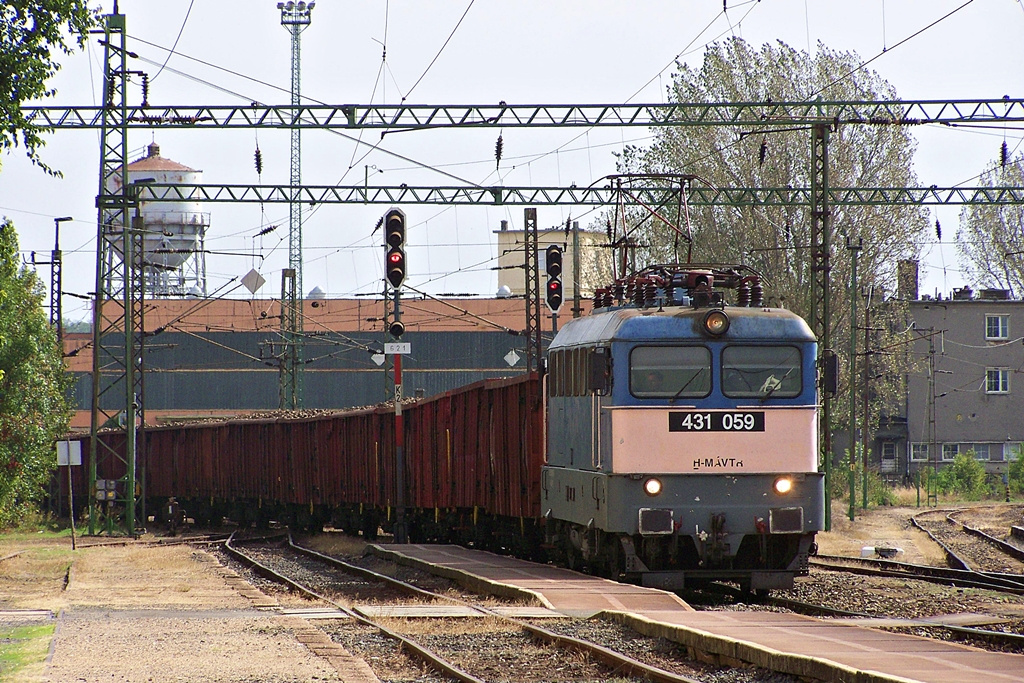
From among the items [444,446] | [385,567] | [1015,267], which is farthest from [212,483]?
[1015,267]

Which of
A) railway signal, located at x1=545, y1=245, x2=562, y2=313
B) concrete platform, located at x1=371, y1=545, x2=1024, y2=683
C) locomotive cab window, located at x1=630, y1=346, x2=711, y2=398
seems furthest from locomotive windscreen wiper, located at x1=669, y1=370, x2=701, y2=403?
railway signal, located at x1=545, y1=245, x2=562, y2=313

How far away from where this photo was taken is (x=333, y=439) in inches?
1302

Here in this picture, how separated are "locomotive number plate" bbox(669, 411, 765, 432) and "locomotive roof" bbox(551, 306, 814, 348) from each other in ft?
2.73

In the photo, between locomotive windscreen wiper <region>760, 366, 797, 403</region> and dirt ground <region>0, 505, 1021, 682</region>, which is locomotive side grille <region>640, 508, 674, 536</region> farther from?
dirt ground <region>0, 505, 1021, 682</region>

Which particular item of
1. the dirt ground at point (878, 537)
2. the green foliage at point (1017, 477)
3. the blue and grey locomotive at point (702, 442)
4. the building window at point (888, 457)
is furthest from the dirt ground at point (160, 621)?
the building window at point (888, 457)

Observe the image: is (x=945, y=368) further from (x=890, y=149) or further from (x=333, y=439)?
(x=333, y=439)

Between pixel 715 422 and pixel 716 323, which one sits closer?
pixel 715 422

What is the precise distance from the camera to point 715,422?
14789 mm

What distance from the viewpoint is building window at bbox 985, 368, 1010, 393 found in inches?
2446

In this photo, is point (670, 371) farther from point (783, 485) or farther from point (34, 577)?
point (34, 577)

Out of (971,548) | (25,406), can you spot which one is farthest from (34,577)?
(25,406)

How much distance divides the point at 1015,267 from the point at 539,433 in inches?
2282

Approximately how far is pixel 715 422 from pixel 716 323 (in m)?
1.07

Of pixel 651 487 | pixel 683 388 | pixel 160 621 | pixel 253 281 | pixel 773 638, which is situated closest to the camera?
pixel 773 638
